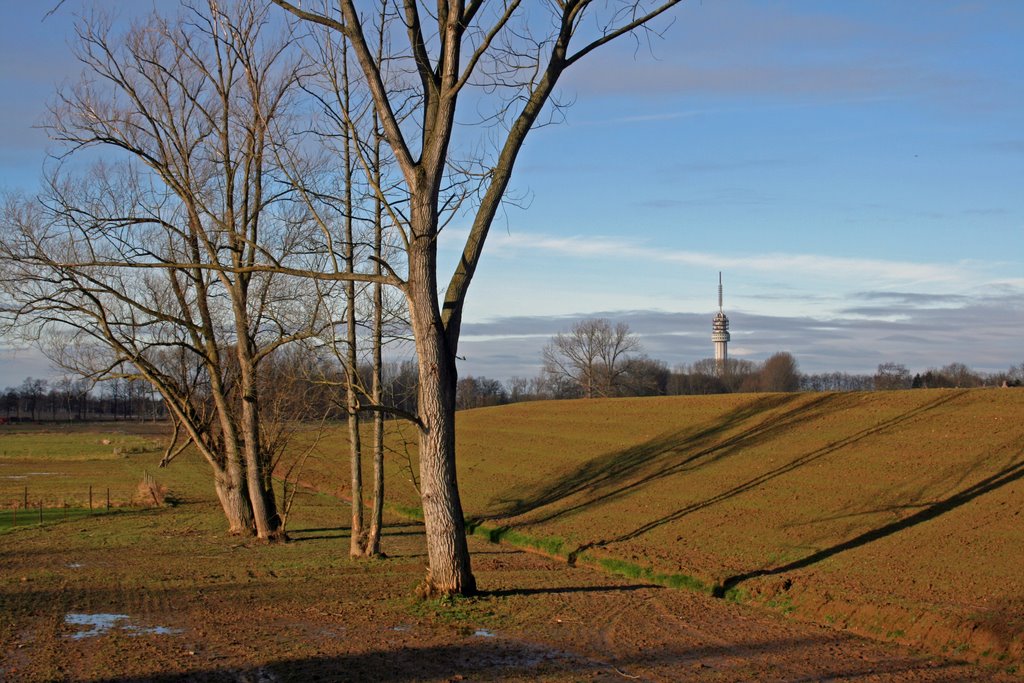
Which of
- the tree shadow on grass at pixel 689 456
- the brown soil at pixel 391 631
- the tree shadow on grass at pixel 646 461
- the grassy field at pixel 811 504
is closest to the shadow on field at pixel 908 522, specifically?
the grassy field at pixel 811 504

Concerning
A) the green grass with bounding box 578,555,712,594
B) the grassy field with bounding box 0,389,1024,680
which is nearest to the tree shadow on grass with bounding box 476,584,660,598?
the green grass with bounding box 578,555,712,594

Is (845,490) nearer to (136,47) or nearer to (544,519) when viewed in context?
(544,519)

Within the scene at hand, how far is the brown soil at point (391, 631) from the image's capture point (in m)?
9.36

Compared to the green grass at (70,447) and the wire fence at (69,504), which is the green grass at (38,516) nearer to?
the wire fence at (69,504)

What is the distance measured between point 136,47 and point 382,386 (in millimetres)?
10981

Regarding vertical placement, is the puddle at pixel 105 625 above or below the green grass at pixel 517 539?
above

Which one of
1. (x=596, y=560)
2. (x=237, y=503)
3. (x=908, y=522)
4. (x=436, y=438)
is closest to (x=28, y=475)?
(x=237, y=503)

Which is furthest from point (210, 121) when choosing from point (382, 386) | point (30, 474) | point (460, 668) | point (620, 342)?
point (620, 342)

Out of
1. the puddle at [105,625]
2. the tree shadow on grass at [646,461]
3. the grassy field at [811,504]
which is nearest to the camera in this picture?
the puddle at [105,625]

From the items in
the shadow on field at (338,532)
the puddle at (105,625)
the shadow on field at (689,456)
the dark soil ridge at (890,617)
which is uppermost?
the shadow on field at (689,456)

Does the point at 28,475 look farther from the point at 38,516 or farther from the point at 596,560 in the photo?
the point at 596,560

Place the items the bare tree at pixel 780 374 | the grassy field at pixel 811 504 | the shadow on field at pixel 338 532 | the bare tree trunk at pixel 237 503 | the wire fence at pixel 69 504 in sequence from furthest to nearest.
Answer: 1. the bare tree at pixel 780 374
2. the wire fence at pixel 69 504
3. the bare tree trunk at pixel 237 503
4. the shadow on field at pixel 338 532
5. the grassy field at pixel 811 504

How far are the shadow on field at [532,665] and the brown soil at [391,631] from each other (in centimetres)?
3

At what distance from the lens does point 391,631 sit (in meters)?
11.0
